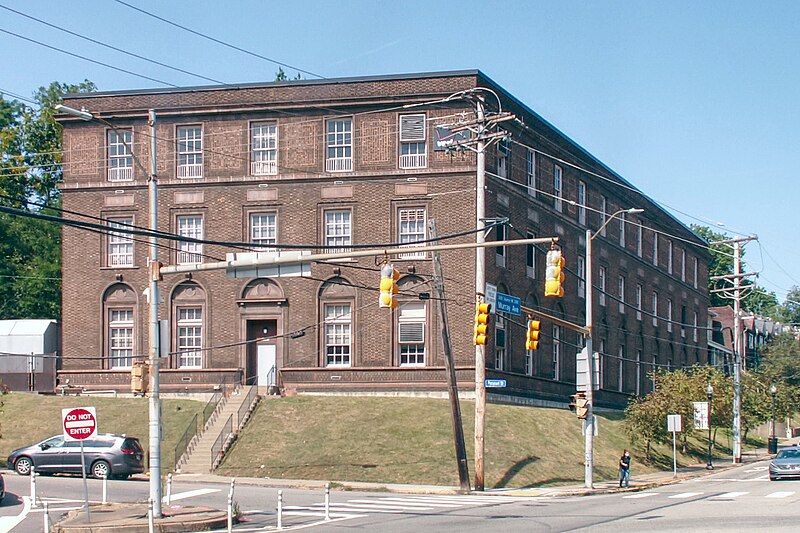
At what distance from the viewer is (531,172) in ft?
185

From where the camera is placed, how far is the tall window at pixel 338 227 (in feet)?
168

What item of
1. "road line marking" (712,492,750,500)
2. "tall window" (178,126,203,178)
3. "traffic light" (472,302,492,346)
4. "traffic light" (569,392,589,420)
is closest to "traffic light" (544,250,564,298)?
"traffic light" (472,302,492,346)

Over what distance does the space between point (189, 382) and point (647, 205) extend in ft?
127

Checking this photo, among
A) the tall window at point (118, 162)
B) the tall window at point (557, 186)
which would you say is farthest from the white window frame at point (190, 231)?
the tall window at point (557, 186)

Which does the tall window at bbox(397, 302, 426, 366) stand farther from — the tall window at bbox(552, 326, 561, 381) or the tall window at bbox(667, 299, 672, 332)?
the tall window at bbox(667, 299, 672, 332)

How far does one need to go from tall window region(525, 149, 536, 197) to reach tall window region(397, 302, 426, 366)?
32.2 ft

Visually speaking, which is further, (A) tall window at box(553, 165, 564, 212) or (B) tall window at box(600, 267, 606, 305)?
(B) tall window at box(600, 267, 606, 305)

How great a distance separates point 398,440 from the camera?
145ft

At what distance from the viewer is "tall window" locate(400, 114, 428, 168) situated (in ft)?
165

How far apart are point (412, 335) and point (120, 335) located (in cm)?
1465

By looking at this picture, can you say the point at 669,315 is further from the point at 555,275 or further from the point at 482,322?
the point at 555,275

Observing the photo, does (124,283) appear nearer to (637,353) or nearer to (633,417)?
(633,417)

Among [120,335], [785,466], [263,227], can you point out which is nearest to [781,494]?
[785,466]

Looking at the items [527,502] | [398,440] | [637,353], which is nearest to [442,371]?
[398,440]
